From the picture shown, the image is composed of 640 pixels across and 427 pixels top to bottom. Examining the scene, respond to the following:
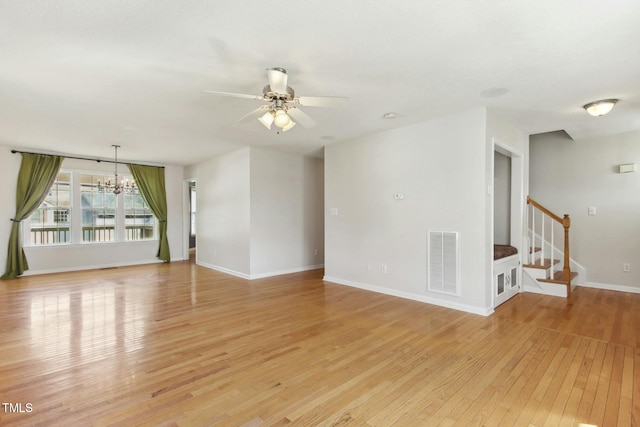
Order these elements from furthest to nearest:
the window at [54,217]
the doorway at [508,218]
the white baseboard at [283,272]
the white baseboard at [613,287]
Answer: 1. the window at [54,217]
2. the white baseboard at [283,272]
3. the white baseboard at [613,287]
4. the doorway at [508,218]

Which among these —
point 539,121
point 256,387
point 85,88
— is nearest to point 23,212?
point 85,88

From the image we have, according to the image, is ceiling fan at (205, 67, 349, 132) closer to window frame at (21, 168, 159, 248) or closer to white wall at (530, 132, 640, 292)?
white wall at (530, 132, 640, 292)

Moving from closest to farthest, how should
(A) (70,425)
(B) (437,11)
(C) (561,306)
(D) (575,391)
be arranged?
(A) (70,425) < (B) (437,11) < (D) (575,391) < (C) (561,306)

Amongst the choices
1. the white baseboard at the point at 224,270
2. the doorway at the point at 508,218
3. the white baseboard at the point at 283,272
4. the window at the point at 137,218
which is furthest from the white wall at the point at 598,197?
the window at the point at 137,218

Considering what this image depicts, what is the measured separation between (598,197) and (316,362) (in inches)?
221

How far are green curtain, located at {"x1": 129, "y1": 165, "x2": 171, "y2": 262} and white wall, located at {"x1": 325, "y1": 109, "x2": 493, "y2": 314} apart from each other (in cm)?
482

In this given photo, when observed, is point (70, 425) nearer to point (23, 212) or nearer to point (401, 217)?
point (401, 217)

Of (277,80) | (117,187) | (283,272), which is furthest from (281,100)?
(117,187)

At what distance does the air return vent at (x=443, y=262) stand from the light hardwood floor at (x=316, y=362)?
0.35m

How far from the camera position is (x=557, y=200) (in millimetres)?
5621

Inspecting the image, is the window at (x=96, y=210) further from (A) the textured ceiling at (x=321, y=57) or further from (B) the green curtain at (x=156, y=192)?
(A) the textured ceiling at (x=321, y=57)

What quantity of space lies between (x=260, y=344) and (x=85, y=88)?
3.15 m

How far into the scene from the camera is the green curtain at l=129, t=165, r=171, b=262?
777 centimetres

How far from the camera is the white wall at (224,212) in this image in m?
6.16
